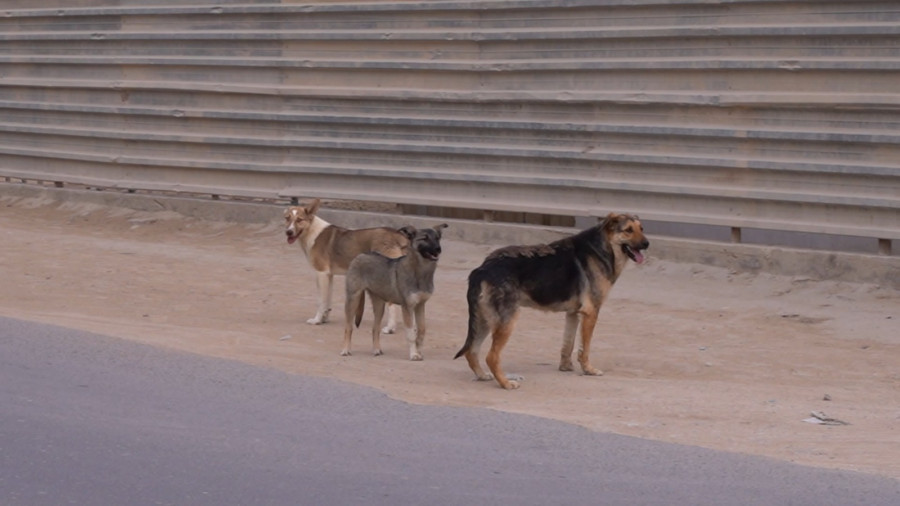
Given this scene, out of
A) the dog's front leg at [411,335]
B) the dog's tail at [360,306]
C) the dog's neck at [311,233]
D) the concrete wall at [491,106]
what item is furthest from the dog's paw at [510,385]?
the concrete wall at [491,106]

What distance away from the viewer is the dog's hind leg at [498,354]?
978cm

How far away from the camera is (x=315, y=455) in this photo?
7.12 metres

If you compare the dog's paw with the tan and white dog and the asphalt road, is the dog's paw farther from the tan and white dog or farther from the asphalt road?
the tan and white dog

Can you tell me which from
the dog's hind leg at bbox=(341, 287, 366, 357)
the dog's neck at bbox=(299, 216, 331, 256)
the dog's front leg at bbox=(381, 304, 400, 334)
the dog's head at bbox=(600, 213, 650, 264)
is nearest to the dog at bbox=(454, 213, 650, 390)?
the dog's head at bbox=(600, 213, 650, 264)

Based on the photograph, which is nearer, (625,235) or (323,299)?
(625,235)

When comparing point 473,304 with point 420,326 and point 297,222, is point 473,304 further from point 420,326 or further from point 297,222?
point 297,222

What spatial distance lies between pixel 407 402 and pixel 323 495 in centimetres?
239

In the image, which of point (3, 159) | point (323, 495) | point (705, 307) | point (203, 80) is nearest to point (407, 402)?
point (323, 495)

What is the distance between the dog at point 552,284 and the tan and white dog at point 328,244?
1.86 metres

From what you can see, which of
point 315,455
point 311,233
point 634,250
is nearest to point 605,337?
point 634,250

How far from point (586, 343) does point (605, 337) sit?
168cm

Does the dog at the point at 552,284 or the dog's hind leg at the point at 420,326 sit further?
the dog's hind leg at the point at 420,326

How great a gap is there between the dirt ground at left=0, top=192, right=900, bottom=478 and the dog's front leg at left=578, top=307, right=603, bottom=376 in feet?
0.40

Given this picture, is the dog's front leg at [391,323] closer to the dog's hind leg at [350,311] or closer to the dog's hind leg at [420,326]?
the dog's hind leg at [350,311]
